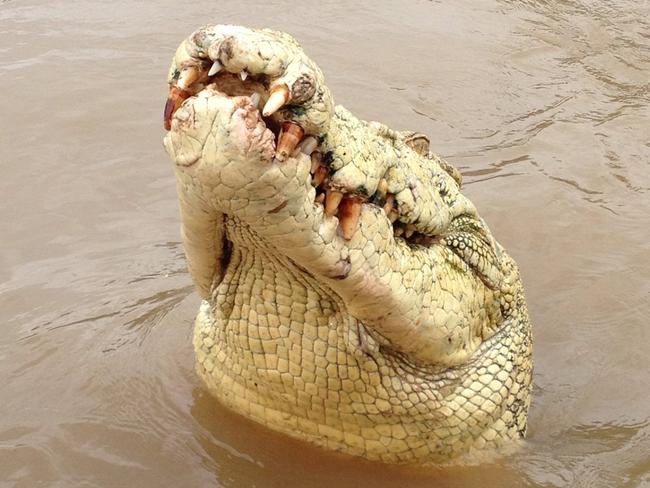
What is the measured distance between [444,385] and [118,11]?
5539mm

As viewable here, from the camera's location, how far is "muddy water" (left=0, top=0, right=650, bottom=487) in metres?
3.46

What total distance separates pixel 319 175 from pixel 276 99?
0.95 feet

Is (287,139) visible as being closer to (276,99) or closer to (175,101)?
(276,99)

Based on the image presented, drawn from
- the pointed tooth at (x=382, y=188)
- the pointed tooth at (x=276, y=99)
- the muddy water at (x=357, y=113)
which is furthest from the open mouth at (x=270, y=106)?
the muddy water at (x=357, y=113)

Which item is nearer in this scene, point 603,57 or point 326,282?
point 326,282

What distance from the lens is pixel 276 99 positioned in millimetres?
2074

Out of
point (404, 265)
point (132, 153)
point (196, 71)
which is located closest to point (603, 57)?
point (132, 153)

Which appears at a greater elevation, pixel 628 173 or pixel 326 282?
pixel 326 282

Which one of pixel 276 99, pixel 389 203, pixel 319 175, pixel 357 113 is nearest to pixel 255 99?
pixel 276 99

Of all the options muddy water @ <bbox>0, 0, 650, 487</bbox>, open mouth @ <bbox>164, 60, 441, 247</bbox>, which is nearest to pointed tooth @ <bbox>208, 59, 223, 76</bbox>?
open mouth @ <bbox>164, 60, 441, 247</bbox>

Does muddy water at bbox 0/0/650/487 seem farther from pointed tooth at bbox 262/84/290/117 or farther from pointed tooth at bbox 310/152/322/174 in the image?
pointed tooth at bbox 262/84/290/117

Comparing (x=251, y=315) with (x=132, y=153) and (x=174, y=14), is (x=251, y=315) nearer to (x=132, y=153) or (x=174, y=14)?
(x=132, y=153)

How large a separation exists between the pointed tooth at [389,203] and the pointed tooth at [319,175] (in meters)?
0.37

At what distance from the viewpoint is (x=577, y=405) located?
4.13 m
